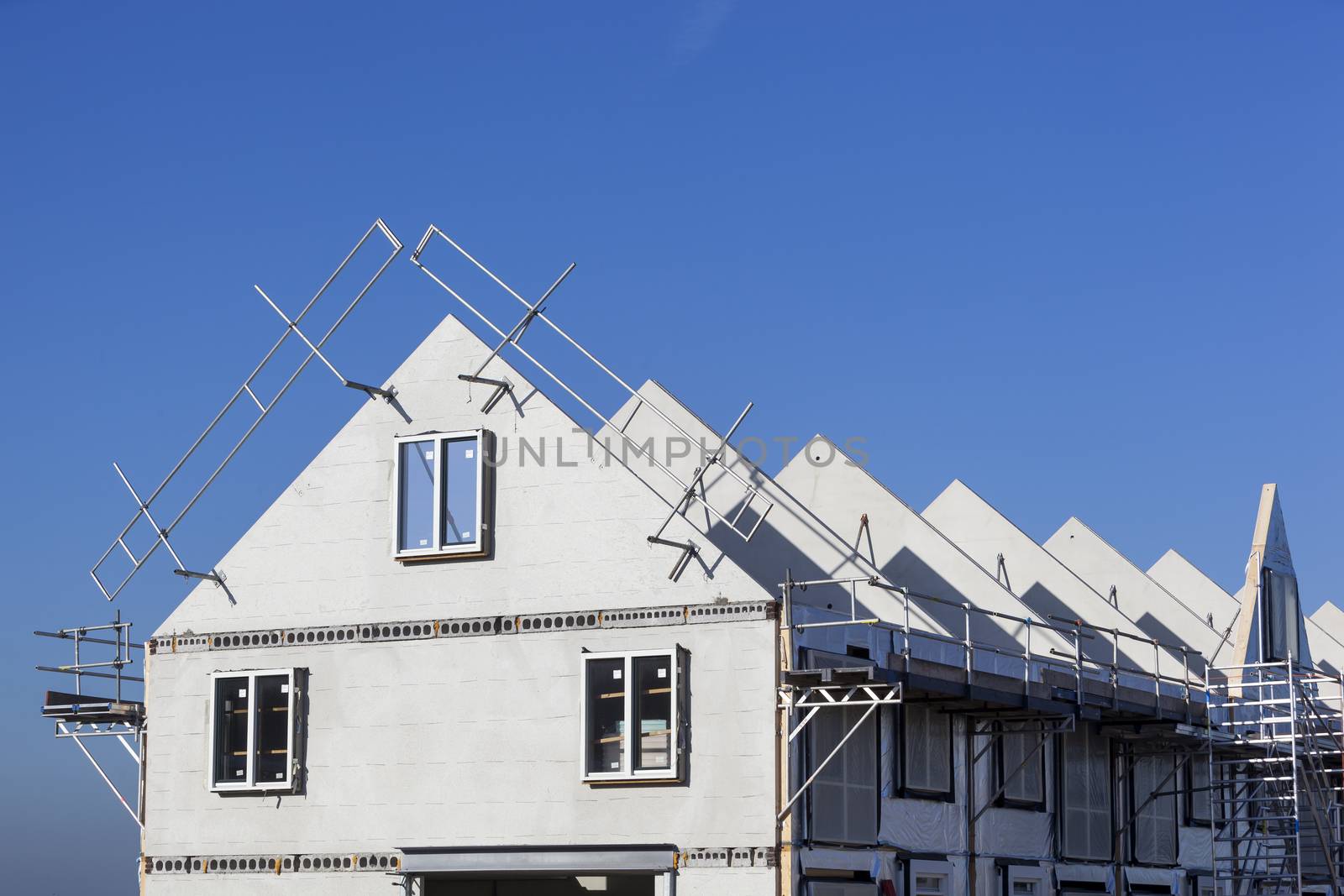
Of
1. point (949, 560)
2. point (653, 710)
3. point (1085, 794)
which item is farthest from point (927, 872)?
point (949, 560)

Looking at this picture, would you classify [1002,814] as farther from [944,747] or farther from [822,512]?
[822,512]

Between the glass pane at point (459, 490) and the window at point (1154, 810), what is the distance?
12.6m

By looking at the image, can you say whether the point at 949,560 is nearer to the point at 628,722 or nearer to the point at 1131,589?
the point at 628,722

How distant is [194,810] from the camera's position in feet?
89.9

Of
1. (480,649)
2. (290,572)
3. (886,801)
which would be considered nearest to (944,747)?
(886,801)

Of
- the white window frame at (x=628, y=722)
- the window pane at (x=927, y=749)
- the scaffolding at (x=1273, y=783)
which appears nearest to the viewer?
the white window frame at (x=628, y=722)

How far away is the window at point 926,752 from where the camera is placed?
83.6 ft

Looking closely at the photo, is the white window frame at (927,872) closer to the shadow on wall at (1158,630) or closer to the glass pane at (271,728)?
the glass pane at (271,728)

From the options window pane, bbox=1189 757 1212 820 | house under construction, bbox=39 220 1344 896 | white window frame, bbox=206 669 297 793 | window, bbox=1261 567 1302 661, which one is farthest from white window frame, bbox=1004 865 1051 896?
window, bbox=1261 567 1302 661

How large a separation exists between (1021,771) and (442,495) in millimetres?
9751

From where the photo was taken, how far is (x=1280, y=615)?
124ft

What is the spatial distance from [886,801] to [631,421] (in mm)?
8422

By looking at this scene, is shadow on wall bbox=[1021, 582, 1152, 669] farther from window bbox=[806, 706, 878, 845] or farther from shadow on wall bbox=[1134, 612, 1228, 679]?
window bbox=[806, 706, 878, 845]

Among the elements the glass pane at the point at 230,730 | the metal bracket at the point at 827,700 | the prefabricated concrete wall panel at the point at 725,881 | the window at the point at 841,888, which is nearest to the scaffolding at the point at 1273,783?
the window at the point at 841,888
